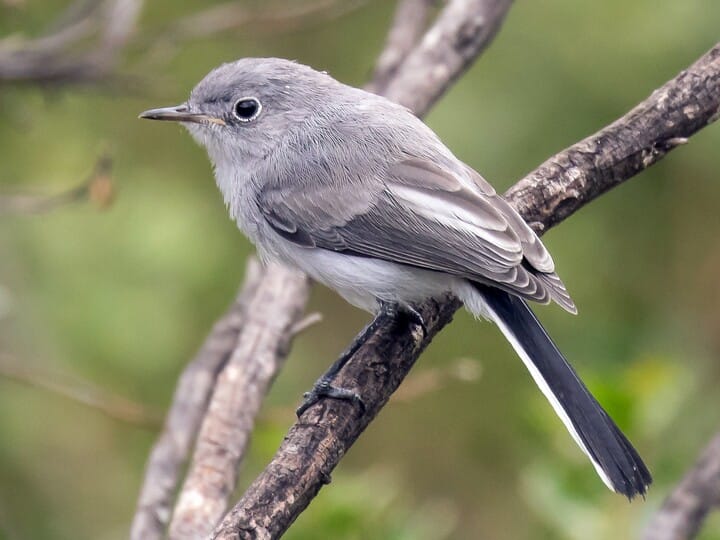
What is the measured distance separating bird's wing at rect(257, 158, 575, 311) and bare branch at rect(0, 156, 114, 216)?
54 centimetres

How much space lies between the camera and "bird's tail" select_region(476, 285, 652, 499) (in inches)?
109

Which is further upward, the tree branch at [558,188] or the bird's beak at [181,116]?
the tree branch at [558,188]

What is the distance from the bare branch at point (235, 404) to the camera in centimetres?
302

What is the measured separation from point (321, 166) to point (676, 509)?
1.51 metres

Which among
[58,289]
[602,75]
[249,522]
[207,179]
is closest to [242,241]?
[207,179]

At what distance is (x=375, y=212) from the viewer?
3.36 metres

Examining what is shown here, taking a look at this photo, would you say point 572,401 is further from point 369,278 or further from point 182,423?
point 182,423

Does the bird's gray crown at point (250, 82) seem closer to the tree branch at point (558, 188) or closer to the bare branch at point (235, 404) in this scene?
the bare branch at point (235, 404)

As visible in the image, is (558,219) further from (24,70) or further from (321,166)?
(24,70)

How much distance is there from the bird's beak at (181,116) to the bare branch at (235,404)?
62cm

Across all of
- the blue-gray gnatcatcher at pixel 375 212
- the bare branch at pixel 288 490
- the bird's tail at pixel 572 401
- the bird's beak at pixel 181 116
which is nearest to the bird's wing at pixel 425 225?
the blue-gray gnatcatcher at pixel 375 212

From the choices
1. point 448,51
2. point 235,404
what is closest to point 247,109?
point 448,51

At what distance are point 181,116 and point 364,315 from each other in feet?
6.31

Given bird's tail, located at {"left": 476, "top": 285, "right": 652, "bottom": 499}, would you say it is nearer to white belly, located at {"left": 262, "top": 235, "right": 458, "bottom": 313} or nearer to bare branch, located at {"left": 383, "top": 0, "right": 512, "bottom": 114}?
white belly, located at {"left": 262, "top": 235, "right": 458, "bottom": 313}
